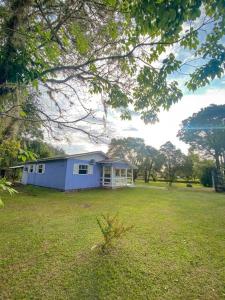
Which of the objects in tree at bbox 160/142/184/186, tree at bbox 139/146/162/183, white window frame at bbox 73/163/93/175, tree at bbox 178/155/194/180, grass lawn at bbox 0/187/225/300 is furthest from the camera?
tree at bbox 139/146/162/183

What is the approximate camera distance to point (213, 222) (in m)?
6.79

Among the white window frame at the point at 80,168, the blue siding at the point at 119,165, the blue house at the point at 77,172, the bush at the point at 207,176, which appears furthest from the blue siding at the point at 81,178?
the bush at the point at 207,176

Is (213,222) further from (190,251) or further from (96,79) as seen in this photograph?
(96,79)

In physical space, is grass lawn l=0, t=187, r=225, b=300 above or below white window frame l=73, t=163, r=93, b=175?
below

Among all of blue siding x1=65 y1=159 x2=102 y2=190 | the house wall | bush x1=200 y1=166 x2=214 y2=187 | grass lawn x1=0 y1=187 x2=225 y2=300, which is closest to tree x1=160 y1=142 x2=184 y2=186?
bush x1=200 y1=166 x2=214 y2=187

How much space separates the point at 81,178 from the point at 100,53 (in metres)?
13.4

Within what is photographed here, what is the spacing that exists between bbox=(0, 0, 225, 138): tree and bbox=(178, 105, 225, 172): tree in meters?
22.0

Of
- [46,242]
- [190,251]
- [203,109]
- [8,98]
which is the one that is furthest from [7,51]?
[203,109]

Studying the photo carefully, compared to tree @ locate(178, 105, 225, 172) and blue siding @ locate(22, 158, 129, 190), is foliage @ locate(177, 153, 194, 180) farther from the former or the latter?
blue siding @ locate(22, 158, 129, 190)

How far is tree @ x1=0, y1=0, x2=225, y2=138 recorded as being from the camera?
2521mm

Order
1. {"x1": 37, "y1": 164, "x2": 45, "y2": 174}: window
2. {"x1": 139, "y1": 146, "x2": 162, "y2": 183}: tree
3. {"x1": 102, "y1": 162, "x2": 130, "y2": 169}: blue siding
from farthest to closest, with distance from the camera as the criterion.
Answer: {"x1": 139, "y1": 146, "x2": 162, "y2": 183}: tree → {"x1": 102, "y1": 162, "x2": 130, "y2": 169}: blue siding → {"x1": 37, "y1": 164, "x2": 45, "y2": 174}: window

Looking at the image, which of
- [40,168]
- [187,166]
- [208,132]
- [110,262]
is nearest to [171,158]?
[187,166]

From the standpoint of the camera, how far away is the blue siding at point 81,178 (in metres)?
14.9

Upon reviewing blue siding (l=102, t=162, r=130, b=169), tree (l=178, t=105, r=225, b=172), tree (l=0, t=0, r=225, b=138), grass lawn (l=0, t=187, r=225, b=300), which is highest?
tree (l=178, t=105, r=225, b=172)
